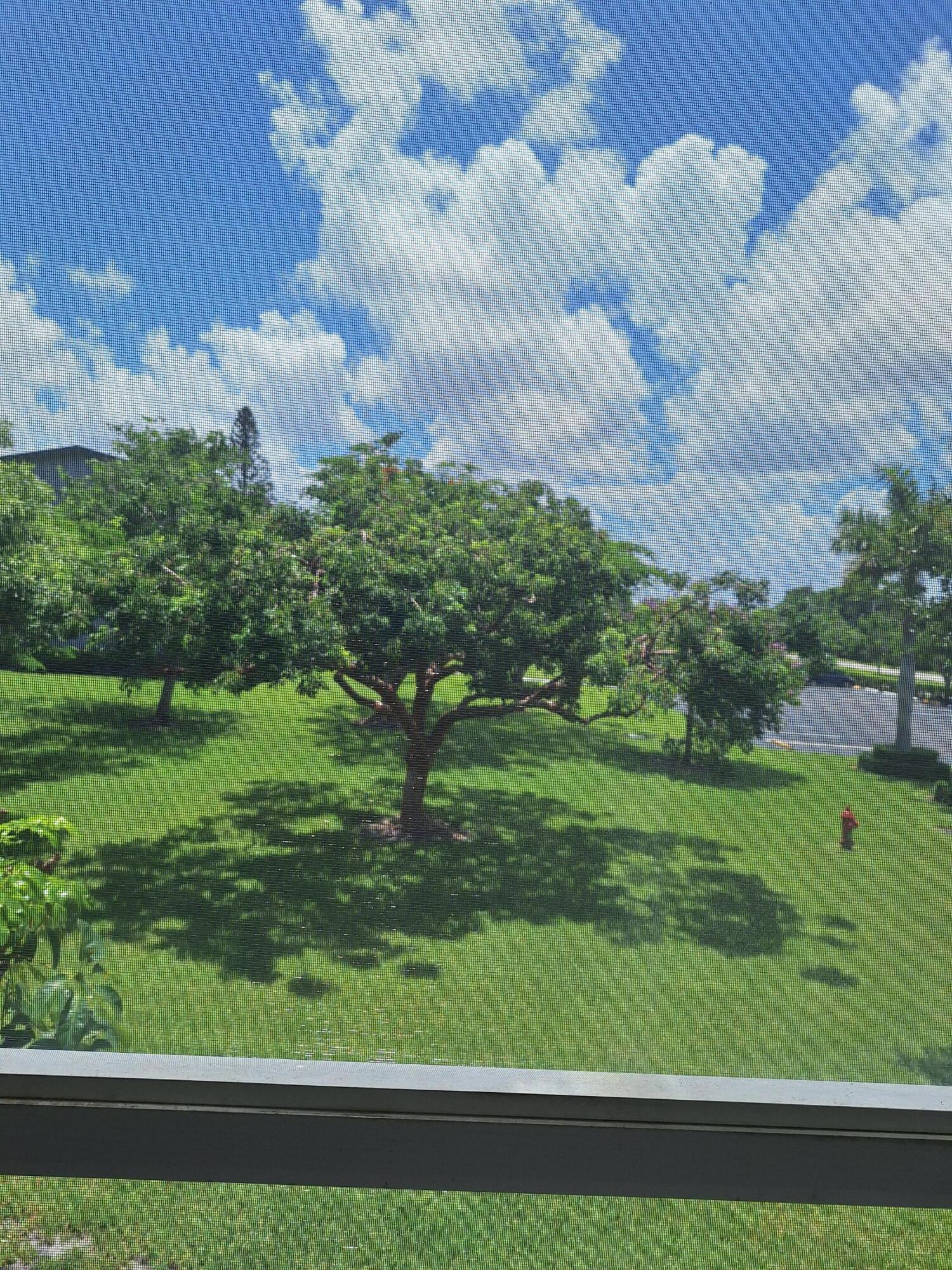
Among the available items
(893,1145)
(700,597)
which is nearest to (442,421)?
(700,597)

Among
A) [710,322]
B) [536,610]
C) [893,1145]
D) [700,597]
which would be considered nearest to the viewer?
[893,1145]

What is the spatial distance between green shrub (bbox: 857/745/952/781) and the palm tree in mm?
60

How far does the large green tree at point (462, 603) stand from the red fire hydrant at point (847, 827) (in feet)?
1.10

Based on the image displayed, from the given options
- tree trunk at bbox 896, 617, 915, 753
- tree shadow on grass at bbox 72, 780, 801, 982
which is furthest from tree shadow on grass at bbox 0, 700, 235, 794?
tree trunk at bbox 896, 617, 915, 753

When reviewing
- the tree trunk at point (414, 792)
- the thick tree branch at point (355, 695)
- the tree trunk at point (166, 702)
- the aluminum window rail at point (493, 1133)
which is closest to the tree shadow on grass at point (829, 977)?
the aluminum window rail at point (493, 1133)

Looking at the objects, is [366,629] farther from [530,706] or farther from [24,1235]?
[24,1235]

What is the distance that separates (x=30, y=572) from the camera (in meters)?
1.09

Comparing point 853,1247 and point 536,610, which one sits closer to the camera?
point 853,1247

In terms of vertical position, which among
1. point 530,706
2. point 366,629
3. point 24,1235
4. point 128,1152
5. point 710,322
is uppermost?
point 710,322

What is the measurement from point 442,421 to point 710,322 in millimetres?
331

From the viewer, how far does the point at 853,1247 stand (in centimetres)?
64

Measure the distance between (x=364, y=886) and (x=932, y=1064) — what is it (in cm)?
69

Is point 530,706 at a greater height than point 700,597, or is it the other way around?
point 700,597

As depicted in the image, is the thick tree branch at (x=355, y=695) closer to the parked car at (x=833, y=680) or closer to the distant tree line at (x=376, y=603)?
the distant tree line at (x=376, y=603)
